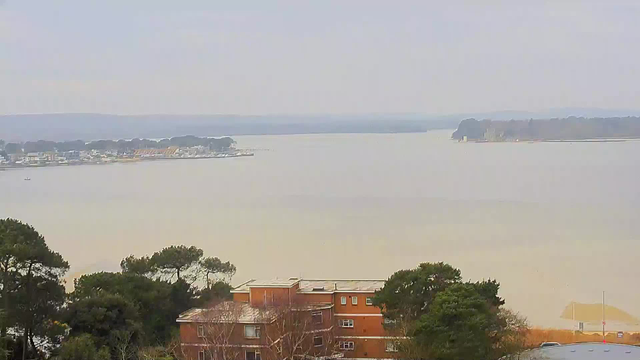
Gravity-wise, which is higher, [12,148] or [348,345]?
[12,148]

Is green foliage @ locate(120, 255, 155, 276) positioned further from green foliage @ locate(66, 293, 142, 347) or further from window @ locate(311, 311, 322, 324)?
window @ locate(311, 311, 322, 324)

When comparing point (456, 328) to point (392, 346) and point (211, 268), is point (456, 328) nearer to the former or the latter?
point (392, 346)

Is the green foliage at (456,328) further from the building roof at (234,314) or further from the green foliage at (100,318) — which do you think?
the green foliage at (100,318)

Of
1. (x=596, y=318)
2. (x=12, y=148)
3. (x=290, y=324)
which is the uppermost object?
(x=12, y=148)

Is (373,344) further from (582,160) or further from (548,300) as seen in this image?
(582,160)

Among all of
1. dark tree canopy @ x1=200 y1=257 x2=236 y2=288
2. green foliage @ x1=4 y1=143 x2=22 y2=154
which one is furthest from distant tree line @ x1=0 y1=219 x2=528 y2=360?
green foliage @ x1=4 y1=143 x2=22 y2=154

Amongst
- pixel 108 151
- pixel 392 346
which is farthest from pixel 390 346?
pixel 108 151

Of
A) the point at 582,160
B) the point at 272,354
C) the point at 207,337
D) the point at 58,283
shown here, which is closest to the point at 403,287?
the point at 272,354
